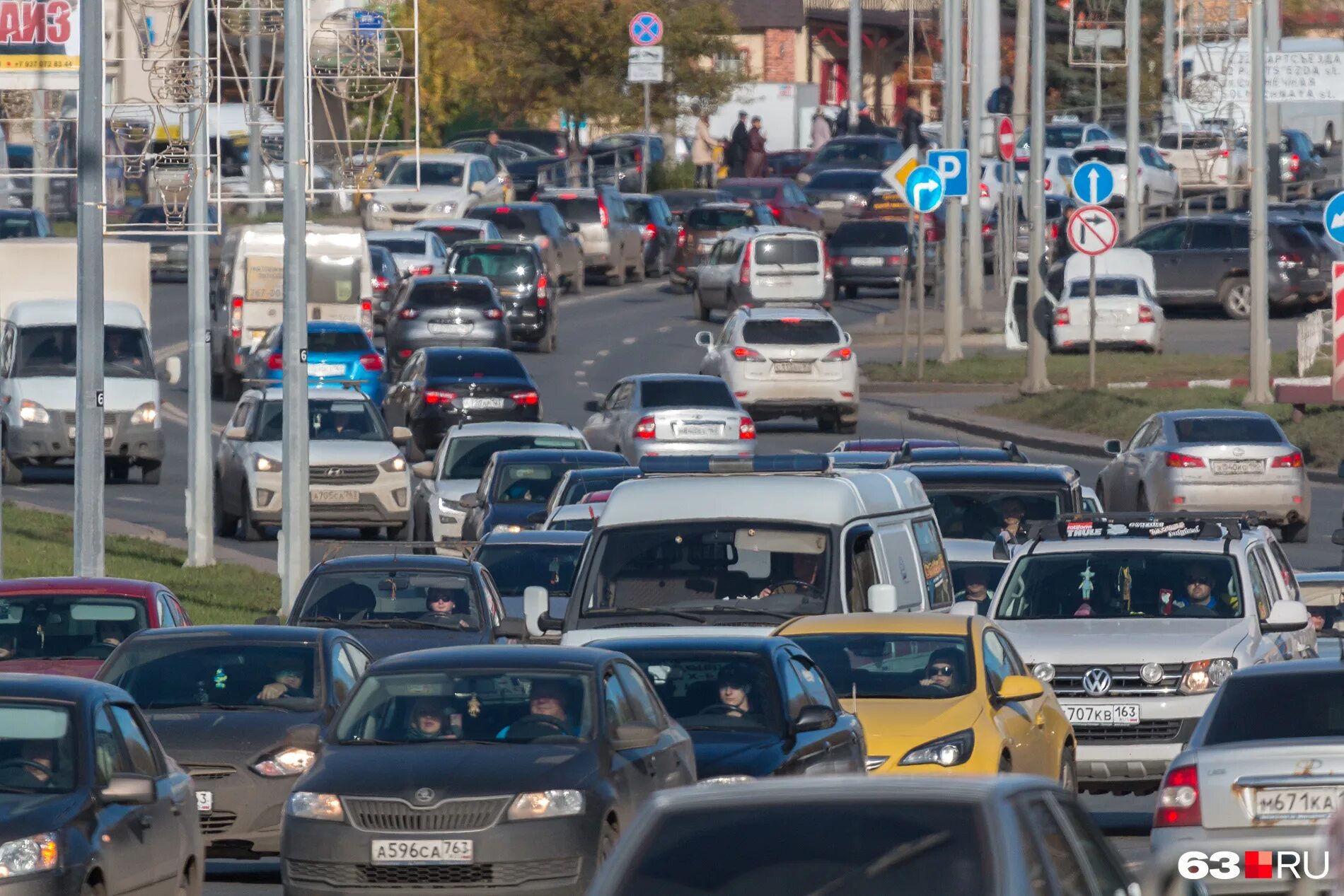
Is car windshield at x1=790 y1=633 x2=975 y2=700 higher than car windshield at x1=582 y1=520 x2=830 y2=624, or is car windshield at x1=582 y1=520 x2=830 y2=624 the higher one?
car windshield at x1=582 y1=520 x2=830 y2=624

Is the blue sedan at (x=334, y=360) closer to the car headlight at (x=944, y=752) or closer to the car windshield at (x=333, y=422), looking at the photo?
the car windshield at (x=333, y=422)

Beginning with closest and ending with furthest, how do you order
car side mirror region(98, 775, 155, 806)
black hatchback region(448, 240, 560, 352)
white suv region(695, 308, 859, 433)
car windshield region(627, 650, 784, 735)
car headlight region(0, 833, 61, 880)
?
car headlight region(0, 833, 61, 880) → car side mirror region(98, 775, 155, 806) → car windshield region(627, 650, 784, 735) → white suv region(695, 308, 859, 433) → black hatchback region(448, 240, 560, 352)

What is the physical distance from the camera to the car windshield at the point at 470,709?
11602mm

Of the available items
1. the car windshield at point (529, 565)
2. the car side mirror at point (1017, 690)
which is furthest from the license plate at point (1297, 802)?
the car windshield at point (529, 565)

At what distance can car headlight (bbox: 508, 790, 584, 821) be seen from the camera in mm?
10883

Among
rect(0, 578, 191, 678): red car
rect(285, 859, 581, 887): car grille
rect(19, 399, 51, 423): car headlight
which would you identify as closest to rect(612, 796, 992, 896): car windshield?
rect(285, 859, 581, 887): car grille

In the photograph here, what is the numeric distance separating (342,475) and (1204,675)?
47.7ft

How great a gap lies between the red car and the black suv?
118ft

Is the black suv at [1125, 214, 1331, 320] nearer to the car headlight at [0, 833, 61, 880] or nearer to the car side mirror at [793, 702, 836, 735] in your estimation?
the car side mirror at [793, 702, 836, 735]

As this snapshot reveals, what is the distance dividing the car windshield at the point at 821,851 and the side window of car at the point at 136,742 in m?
4.91

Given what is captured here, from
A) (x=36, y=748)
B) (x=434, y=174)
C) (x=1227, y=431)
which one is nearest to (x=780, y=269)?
(x=434, y=174)

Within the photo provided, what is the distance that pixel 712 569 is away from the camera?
15.0 meters

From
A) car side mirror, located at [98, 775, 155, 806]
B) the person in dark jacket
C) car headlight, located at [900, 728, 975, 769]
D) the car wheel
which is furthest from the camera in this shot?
the person in dark jacket

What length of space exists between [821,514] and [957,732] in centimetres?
202
